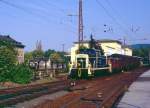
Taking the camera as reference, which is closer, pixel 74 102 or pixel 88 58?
pixel 74 102

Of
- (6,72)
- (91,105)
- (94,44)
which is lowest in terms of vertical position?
(91,105)

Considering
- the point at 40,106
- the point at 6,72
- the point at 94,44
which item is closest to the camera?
the point at 6,72

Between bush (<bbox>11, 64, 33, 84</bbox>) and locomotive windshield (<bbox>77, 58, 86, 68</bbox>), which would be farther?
locomotive windshield (<bbox>77, 58, 86, 68</bbox>)

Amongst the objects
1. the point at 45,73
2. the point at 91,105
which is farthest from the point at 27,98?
the point at 45,73

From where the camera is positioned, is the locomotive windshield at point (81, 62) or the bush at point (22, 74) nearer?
the bush at point (22, 74)

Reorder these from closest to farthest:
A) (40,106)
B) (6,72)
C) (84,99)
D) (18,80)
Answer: (6,72) < (40,106) < (84,99) < (18,80)

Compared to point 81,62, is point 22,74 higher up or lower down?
lower down

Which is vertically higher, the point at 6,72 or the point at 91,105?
the point at 6,72

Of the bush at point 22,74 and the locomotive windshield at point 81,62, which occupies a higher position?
the locomotive windshield at point 81,62

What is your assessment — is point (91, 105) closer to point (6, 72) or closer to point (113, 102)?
→ point (113, 102)

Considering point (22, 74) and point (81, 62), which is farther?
point (81, 62)

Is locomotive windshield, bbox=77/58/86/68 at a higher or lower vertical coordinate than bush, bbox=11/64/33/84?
higher

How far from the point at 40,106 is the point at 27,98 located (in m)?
3.54

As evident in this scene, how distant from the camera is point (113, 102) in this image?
20812mm
